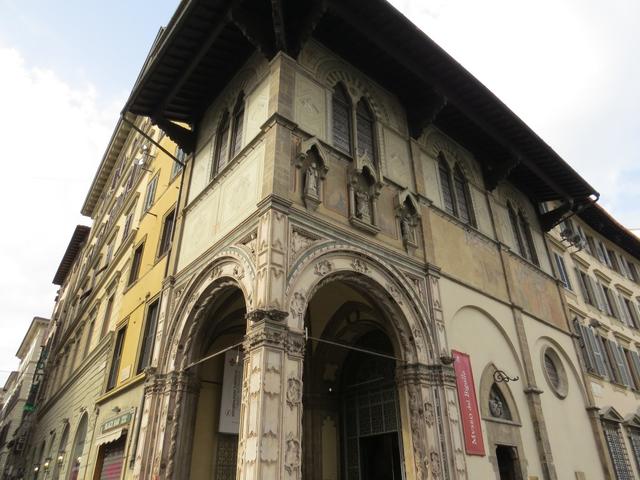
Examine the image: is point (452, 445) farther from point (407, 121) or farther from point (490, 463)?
point (407, 121)

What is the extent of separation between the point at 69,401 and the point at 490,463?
52.2ft

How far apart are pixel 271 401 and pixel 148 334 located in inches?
248

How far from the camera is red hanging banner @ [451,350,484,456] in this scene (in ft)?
30.1

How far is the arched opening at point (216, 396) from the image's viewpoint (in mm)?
9586

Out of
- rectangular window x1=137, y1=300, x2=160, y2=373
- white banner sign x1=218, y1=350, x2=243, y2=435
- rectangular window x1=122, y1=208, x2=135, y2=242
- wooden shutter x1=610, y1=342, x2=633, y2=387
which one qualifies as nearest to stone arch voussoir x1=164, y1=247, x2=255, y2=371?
white banner sign x1=218, y1=350, x2=243, y2=435

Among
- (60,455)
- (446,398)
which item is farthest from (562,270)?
(60,455)

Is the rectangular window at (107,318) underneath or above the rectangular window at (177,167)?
underneath

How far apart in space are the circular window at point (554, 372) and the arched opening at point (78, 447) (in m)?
13.0

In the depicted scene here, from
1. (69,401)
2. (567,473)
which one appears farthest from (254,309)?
(69,401)

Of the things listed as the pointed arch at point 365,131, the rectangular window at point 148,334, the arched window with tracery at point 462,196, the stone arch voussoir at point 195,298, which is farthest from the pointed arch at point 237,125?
the arched window with tracery at point 462,196

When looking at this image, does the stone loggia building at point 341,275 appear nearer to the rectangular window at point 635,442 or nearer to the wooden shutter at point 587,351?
the wooden shutter at point 587,351

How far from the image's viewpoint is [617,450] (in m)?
13.8

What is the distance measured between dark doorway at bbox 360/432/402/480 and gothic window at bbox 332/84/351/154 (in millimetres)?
6661

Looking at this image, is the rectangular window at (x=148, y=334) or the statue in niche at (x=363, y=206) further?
the rectangular window at (x=148, y=334)
